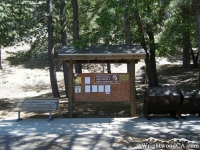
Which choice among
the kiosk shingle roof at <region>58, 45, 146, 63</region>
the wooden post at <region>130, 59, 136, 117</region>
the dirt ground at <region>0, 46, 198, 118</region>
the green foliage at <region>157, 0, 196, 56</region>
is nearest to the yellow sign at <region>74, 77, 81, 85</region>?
the kiosk shingle roof at <region>58, 45, 146, 63</region>

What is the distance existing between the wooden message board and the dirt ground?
3.26 feet

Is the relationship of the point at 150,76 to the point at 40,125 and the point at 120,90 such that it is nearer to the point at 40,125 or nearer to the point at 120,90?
the point at 120,90

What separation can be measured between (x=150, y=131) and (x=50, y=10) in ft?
36.1

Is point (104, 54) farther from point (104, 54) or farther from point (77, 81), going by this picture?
point (77, 81)

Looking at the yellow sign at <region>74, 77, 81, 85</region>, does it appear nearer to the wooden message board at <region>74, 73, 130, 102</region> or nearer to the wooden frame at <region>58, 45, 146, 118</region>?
the wooden message board at <region>74, 73, 130, 102</region>

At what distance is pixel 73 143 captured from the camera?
627 centimetres

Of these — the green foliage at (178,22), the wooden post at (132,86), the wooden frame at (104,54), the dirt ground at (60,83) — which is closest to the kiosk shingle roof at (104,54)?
the wooden frame at (104,54)

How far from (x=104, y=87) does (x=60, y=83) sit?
19.4 m

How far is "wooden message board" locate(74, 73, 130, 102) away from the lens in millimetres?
9680

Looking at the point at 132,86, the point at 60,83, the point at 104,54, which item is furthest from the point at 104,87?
the point at 60,83

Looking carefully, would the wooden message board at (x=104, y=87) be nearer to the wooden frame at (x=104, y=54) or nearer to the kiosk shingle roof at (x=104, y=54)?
the wooden frame at (x=104, y=54)

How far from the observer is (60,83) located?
28547 mm

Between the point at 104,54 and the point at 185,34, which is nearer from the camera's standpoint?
the point at 104,54

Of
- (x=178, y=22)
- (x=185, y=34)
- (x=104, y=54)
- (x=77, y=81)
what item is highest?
(x=178, y=22)
